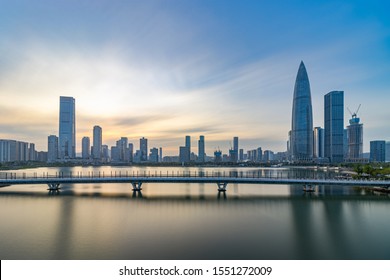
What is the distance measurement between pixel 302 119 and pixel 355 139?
148 ft

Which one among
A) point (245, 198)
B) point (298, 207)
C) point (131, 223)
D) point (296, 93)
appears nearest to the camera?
point (131, 223)

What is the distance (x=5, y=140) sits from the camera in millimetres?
144125

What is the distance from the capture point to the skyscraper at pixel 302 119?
537 feet

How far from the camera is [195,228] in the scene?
56.6 feet

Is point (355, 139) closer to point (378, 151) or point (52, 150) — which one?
point (378, 151)

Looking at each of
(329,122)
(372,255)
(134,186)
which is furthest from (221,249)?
(329,122)

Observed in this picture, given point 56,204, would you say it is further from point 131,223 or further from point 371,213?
point 371,213

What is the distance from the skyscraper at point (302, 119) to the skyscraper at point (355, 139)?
104 ft

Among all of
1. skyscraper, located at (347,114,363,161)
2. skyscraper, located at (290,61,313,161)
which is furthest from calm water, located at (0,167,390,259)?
skyscraper, located at (347,114,363,161)

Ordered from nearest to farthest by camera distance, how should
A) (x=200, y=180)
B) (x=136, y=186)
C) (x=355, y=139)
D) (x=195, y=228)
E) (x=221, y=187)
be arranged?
(x=195, y=228), (x=200, y=180), (x=221, y=187), (x=136, y=186), (x=355, y=139)

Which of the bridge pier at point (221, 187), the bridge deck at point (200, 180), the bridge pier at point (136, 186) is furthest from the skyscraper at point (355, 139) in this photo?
the bridge pier at point (136, 186)

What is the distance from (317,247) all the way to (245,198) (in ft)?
54.0

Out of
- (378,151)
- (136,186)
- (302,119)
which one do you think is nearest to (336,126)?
(302,119)

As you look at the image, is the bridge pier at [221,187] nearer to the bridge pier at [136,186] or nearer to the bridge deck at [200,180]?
the bridge deck at [200,180]
